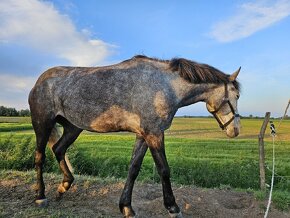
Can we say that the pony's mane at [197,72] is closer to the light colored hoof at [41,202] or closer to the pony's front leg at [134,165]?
the pony's front leg at [134,165]

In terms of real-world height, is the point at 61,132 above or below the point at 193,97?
below

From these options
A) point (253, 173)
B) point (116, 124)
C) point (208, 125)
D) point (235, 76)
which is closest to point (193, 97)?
point (235, 76)

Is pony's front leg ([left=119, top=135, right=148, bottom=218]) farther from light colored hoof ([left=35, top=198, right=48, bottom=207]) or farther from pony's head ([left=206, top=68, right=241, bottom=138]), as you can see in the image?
light colored hoof ([left=35, top=198, right=48, bottom=207])

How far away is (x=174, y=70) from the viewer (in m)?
5.12

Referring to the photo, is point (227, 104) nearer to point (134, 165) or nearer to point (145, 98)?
point (145, 98)

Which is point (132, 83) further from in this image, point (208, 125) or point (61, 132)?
point (208, 125)

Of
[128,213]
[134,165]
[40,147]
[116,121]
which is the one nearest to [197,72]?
[116,121]

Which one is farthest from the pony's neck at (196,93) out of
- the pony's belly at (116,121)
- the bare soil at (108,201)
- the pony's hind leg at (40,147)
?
the pony's hind leg at (40,147)

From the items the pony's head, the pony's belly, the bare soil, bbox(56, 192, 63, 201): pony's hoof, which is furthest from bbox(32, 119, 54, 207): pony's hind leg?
the pony's head

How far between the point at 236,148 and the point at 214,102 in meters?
22.0

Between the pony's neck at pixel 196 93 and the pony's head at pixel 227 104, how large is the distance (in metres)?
0.06

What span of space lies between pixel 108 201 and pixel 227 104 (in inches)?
101

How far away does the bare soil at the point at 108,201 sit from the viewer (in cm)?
537

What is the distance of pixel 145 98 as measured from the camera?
4812 millimetres
